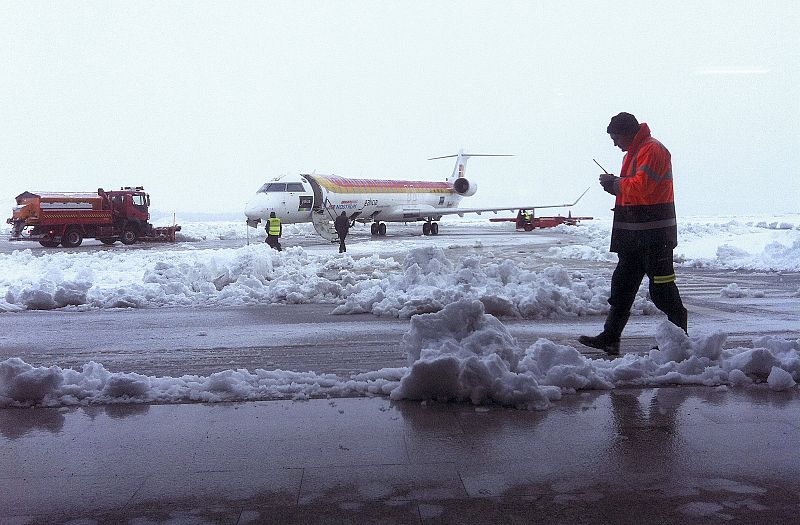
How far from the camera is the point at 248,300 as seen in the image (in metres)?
9.18

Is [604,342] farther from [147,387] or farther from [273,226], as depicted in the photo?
[273,226]

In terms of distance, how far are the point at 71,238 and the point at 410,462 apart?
28352mm

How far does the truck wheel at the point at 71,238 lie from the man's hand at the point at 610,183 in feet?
88.4

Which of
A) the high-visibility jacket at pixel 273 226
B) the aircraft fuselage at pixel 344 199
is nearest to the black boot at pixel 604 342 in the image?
the high-visibility jacket at pixel 273 226

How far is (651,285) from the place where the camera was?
5266 millimetres

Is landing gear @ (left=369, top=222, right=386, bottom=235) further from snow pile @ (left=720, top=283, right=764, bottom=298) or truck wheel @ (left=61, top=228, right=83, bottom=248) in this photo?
snow pile @ (left=720, top=283, right=764, bottom=298)

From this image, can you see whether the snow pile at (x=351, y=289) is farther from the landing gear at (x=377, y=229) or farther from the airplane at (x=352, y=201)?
the landing gear at (x=377, y=229)

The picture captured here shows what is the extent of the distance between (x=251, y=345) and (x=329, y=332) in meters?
0.89

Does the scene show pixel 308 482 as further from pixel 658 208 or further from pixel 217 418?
pixel 658 208

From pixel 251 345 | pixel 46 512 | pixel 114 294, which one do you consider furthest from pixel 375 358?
pixel 114 294

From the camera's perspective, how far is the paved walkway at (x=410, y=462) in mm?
2498

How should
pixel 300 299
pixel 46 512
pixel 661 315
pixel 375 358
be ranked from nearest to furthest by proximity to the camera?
pixel 46 512
pixel 375 358
pixel 661 315
pixel 300 299

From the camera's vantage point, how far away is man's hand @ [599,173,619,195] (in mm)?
5320

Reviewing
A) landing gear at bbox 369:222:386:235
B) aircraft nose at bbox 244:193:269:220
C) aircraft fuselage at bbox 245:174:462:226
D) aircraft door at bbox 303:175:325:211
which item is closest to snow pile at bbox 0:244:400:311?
aircraft nose at bbox 244:193:269:220
